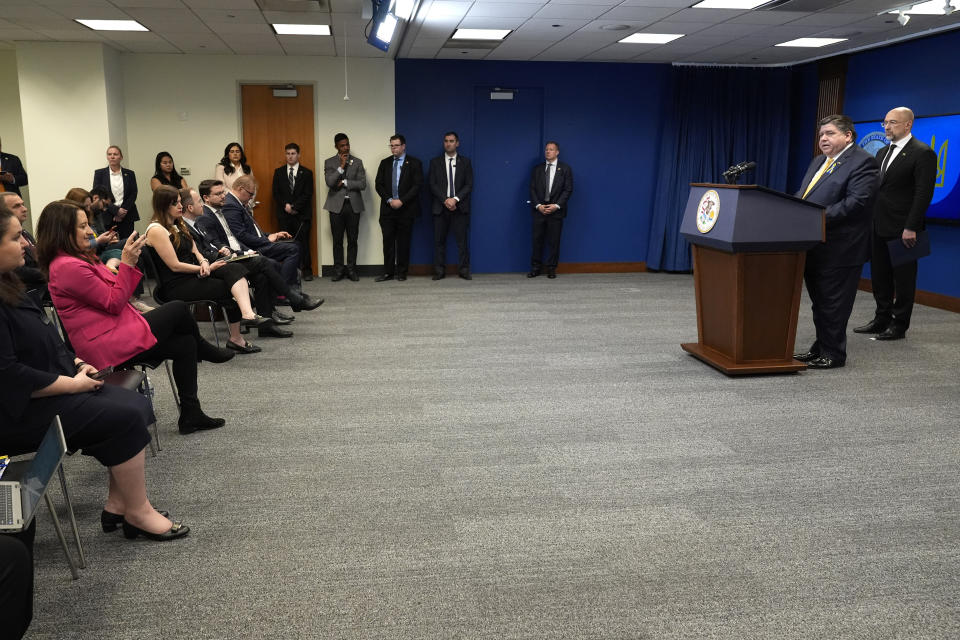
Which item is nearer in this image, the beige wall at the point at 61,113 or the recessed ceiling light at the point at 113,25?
the recessed ceiling light at the point at 113,25

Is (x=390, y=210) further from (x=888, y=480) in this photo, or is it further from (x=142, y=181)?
(x=888, y=480)

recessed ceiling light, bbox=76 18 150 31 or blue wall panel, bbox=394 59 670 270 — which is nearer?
recessed ceiling light, bbox=76 18 150 31

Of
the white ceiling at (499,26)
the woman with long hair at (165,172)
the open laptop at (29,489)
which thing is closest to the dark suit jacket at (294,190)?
the woman with long hair at (165,172)

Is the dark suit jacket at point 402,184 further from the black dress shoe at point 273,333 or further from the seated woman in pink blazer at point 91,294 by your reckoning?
the seated woman in pink blazer at point 91,294

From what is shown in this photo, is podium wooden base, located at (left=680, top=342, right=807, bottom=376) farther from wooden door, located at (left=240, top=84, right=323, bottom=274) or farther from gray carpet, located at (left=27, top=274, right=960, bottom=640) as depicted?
wooden door, located at (left=240, top=84, right=323, bottom=274)

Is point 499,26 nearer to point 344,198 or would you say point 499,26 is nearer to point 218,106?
point 344,198

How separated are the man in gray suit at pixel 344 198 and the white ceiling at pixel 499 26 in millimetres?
1298

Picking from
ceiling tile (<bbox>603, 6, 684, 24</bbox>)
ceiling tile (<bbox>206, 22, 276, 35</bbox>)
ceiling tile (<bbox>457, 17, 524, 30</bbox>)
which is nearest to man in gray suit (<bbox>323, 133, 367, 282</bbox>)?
ceiling tile (<bbox>206, 22, 276, 35</bbox>)

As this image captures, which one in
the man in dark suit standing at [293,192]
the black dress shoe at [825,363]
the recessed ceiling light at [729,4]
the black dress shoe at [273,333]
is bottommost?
the black dress shoe at [273,333]

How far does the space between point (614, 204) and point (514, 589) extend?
8848 mm

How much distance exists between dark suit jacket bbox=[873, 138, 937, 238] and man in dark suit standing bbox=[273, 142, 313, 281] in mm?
6382

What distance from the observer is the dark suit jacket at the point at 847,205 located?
489 cm

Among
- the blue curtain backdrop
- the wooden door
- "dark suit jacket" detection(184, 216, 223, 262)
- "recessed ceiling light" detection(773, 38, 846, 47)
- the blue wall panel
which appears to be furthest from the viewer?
the blue curtain backdrop

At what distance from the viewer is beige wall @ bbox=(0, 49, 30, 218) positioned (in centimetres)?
1047
